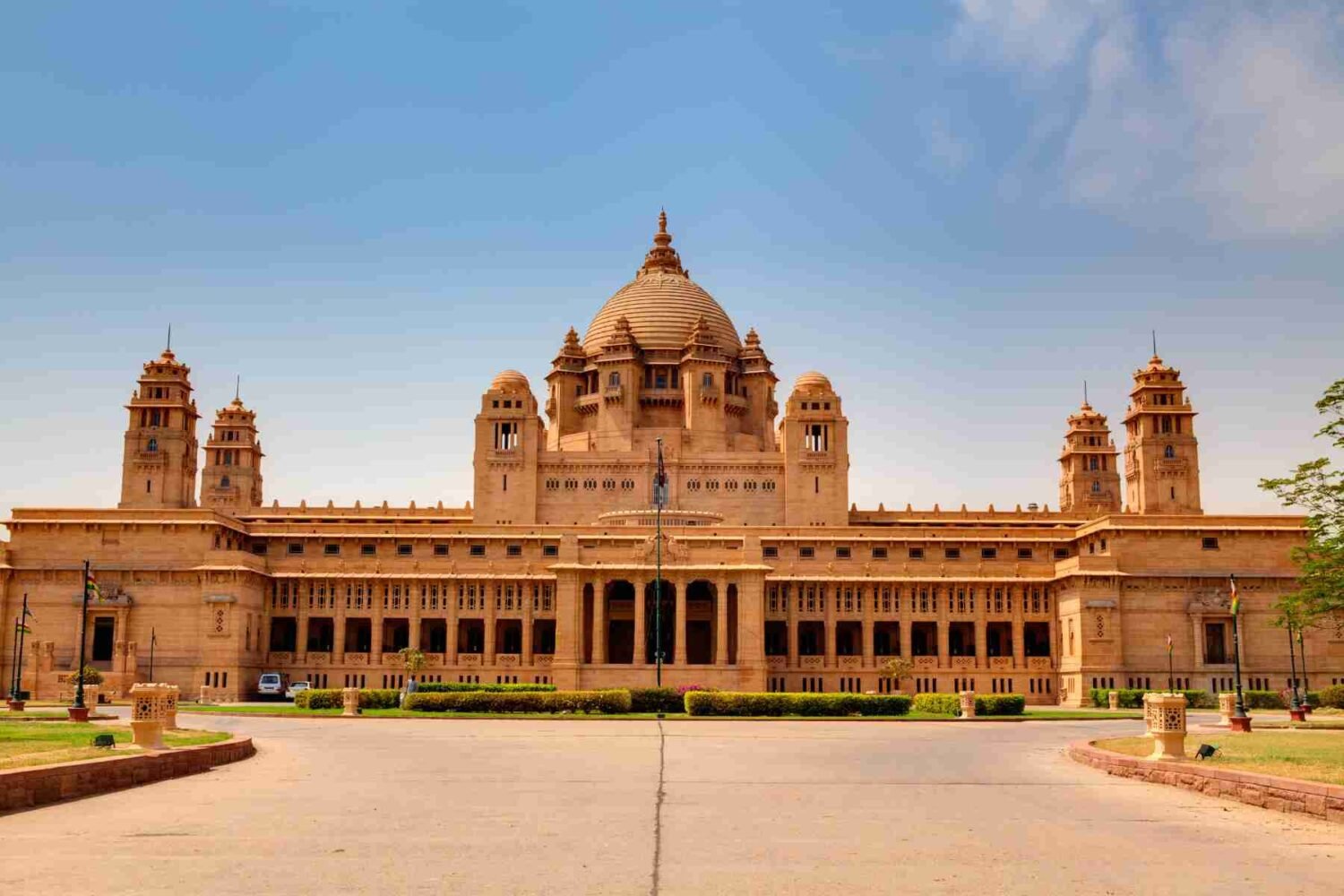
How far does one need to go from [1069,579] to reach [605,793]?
208 feet

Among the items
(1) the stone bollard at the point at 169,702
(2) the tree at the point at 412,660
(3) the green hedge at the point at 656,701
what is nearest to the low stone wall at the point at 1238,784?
(1) the stone bollard at the point at 169,702

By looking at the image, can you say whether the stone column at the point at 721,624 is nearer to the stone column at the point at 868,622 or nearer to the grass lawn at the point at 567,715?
the stone column at the point at 868,622

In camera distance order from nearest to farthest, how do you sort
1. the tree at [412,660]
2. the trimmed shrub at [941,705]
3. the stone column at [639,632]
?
the trimmed shrub at [941,705]
the stone column at [639,632]
the tree at [412,660]

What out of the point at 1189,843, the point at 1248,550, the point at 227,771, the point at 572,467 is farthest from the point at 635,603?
the point at 1189,843

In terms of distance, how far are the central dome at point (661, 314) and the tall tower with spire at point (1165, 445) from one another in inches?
1305

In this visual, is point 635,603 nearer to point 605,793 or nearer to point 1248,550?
point 1248,550

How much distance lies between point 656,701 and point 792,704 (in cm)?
544

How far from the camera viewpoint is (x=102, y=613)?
81.7 metres

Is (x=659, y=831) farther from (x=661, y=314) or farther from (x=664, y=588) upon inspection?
(x=661, y=314)

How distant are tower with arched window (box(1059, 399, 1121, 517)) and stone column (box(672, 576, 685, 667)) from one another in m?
54.2

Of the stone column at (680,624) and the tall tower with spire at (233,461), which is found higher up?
the tall tower with spire at (233,461)

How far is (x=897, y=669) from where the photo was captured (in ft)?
272

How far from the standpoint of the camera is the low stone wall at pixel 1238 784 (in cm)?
2311

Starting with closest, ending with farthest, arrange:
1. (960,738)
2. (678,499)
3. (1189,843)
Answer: (1189,843)
(960,738)
(678,499)
